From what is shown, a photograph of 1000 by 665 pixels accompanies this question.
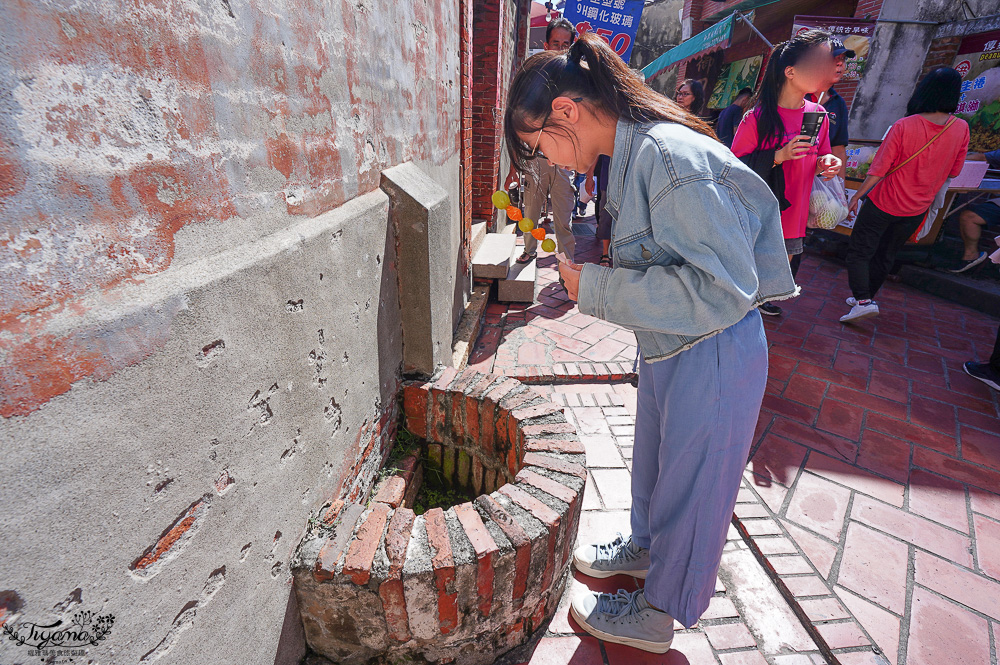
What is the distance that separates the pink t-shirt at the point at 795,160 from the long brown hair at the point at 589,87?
2.11 m

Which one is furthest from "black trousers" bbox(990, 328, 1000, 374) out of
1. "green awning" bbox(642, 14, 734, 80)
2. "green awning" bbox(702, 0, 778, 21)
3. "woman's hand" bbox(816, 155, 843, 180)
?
"green awning" bbox(702, 0, 778, 21)

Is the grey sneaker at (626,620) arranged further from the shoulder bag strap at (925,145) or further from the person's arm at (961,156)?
the person's arm at (961,156)

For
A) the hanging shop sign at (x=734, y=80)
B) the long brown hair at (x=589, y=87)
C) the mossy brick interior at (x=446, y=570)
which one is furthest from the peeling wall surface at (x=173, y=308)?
the hanging shop sign at (x=734, y=80)

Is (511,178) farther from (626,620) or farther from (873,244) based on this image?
(873,244)

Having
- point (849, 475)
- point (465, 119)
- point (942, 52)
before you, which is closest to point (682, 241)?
point (849, 475)

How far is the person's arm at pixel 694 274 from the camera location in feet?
3.76

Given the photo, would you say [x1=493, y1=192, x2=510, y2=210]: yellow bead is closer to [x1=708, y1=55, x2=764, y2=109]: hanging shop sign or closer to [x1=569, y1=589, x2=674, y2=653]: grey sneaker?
[x1=569, y1=589, x2=674, y2=653]: grey sneaker

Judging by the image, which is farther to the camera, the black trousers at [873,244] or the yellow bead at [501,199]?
the black trousers at [873,244]

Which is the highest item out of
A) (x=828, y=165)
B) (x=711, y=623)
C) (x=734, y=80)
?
(x=734, y=80)

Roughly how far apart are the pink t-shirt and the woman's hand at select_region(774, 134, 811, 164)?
0.15 ft

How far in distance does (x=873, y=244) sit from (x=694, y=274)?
442 centimetres

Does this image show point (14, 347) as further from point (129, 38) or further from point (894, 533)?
point (894, 533)

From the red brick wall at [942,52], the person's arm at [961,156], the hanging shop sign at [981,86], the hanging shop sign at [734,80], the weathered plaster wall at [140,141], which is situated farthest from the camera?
the hanging shop sign at [734,80]

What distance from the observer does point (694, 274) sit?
1.21 meters
